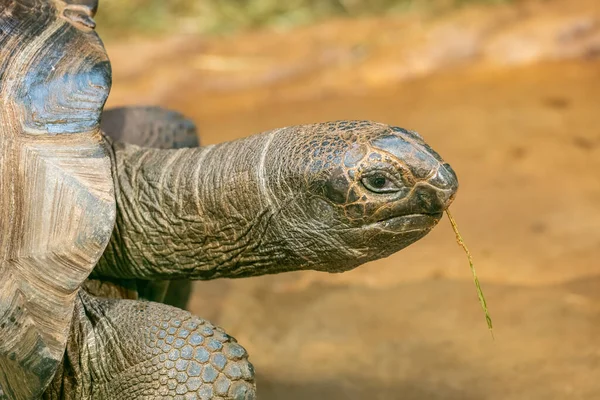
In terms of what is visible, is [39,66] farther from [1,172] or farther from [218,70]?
[218,70]

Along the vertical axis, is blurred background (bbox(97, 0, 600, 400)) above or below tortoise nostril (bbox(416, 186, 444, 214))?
below

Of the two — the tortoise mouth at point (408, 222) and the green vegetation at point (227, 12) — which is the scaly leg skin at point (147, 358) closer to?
the tortoise mouth at point (408, 222)

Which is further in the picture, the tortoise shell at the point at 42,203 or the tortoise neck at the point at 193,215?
the tortoise neck at the point at 193,215

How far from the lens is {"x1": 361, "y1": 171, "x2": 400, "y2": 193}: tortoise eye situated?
9.77ft

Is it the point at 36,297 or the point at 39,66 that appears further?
the point at 39,66

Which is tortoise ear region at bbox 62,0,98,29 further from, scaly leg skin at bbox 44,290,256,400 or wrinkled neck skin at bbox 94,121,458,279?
scaly leg skin at bbox 44,290,256,400

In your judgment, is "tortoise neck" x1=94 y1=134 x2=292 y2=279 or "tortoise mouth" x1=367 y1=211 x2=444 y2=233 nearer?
"tortoise mouth" x1=367 y1=211 x2=444 y2=233

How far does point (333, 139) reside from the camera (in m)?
3.11

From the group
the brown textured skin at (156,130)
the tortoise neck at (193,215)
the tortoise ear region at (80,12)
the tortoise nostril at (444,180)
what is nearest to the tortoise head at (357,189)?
the tortoise nostril at (444,180)

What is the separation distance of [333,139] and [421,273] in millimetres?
2381

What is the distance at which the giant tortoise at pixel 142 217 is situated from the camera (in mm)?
2879

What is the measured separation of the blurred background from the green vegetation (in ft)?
0.08

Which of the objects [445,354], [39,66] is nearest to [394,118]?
[445,354]

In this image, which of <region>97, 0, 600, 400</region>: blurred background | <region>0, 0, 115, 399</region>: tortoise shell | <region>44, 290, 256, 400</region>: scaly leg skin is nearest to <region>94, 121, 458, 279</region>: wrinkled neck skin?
<region>44, 290, 256, 400</region>: scaly leg skin
